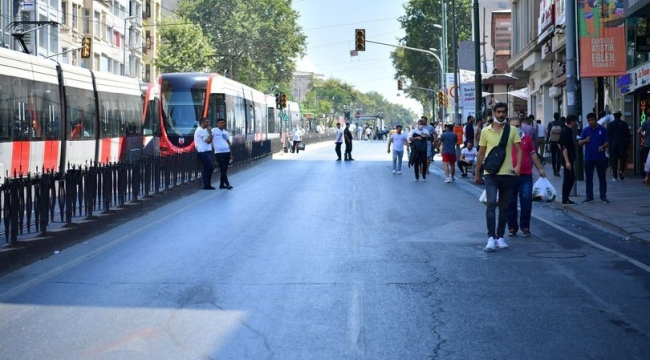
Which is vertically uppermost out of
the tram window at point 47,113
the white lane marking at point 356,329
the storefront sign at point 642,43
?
the storefront sign at point 642,43

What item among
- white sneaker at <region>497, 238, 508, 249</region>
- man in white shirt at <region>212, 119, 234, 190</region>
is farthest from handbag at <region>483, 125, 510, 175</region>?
man in white shirt at <region>212, 119, 234, 190</region>

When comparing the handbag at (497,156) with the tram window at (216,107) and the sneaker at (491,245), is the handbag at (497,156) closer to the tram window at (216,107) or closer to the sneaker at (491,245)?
the sneaker at (491,245)

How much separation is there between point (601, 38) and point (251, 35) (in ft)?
231

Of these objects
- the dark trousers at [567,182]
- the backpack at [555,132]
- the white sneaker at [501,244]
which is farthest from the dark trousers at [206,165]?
the white sneaker at [501,244]

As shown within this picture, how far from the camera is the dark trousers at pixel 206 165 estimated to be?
2602 centimetres

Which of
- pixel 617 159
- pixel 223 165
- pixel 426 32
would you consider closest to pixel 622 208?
pixel 617 159

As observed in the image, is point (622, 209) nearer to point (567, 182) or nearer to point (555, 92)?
point (567, 182)

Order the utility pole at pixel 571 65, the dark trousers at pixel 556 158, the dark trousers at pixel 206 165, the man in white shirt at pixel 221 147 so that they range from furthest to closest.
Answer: the dark trousers at pixel 556 158 < the man in white shirt at pixel 221 147 < the dark trousers at pixel 206 165 < the utility pole at pixel 571 65

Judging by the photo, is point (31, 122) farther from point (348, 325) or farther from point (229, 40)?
point (229, 40)

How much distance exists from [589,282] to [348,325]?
11.3 ft

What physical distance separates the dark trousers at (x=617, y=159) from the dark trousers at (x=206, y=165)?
10.7 meters

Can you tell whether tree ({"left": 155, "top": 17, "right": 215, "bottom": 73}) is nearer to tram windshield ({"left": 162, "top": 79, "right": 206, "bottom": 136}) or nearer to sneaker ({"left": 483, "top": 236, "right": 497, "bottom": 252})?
tram windshield ({"left": 162, "top": 79, "right": 206, "bottom": 136})

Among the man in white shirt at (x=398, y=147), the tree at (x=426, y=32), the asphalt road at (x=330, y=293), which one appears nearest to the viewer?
the asphalt road at (x=330, y=293)

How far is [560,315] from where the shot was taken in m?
8.62
